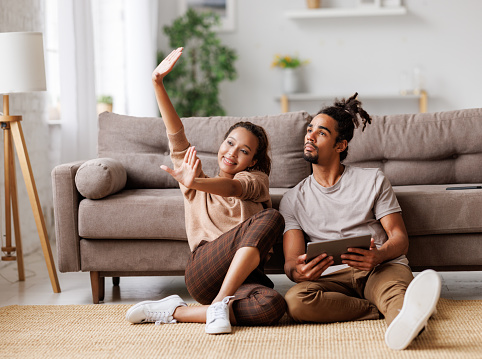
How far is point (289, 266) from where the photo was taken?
221cm

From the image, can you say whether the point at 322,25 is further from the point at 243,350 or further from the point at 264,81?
the point at 243,350

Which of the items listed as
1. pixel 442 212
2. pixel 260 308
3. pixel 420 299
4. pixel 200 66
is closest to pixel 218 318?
pixel 260 308

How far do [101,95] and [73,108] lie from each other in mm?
765

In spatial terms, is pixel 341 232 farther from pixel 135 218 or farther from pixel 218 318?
pixel 135 218

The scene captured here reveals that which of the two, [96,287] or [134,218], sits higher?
[134,218]

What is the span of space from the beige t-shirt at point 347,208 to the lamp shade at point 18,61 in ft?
4.23

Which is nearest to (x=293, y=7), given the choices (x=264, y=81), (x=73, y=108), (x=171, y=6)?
(x=264, y=81)

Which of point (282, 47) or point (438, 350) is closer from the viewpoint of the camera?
point (438, 350)

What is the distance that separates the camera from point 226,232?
7.44 ft

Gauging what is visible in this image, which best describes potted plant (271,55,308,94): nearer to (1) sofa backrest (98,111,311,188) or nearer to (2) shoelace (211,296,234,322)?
(1) sofa backrest (98,111,311,188)

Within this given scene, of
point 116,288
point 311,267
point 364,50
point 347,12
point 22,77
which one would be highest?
point 347,12

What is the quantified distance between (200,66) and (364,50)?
4.99 ft

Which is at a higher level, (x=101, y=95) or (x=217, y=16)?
(x=217, y=16)

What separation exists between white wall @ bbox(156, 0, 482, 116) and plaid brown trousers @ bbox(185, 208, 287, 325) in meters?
3.94
